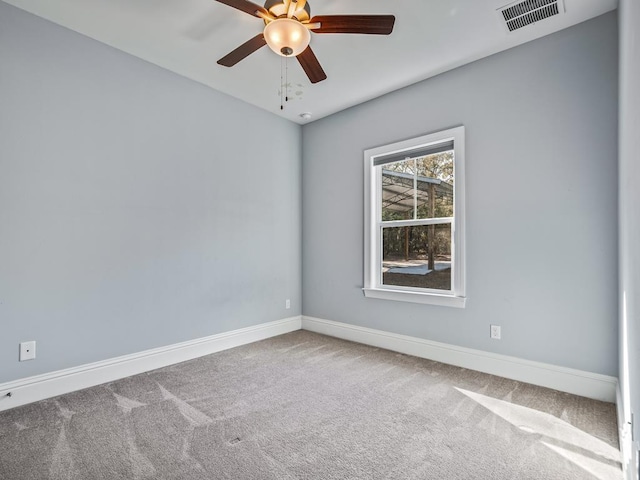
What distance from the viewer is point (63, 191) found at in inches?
102

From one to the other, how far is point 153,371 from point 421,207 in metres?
2.96

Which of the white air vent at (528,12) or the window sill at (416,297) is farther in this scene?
the window sill at (416,297)

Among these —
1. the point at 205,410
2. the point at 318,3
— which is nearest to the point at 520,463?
the point at 205,410

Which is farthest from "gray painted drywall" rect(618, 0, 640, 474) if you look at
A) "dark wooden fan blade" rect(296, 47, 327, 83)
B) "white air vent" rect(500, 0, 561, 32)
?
"dark wooden fan blade" rect(296, 47, 327, 83)

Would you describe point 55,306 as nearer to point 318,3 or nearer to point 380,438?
point 380,438

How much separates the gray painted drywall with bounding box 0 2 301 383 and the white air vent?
2.61 m

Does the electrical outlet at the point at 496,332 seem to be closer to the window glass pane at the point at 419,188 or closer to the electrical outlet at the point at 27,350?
the window glass pane at the point at 419,188

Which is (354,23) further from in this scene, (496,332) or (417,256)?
(496,332)

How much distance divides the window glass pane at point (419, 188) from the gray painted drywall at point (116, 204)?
1452mm

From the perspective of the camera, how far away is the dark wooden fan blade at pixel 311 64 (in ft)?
7.39

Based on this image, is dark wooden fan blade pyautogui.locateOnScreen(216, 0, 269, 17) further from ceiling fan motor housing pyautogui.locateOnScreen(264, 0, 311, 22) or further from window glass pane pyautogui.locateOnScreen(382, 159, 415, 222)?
window glass pane pyautogui.locateOnScreen(382, 159, 415, 222)

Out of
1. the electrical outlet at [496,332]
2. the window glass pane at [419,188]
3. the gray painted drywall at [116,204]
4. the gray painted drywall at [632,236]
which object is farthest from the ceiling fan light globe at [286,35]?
the electrical outlet at [496,332]

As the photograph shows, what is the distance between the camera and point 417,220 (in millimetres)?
3514

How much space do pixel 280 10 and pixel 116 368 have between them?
9.53 feet
